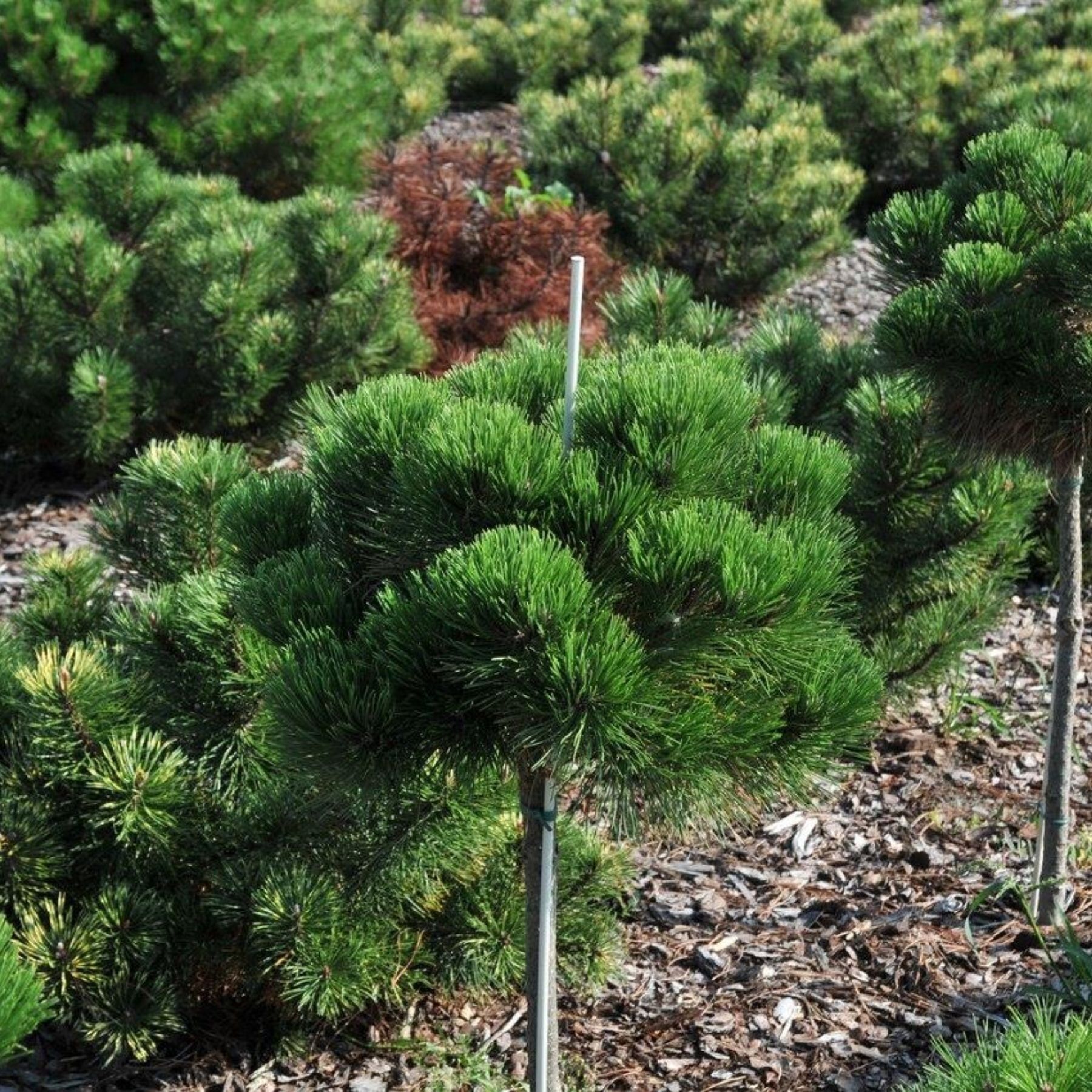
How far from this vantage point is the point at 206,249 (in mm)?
4719

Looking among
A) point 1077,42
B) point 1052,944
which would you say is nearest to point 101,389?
point 1052,944

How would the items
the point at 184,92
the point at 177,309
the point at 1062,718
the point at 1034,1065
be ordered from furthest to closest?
the point at 184,92
the point at 177,309
the point at 1062,718
the point at 1034,1065

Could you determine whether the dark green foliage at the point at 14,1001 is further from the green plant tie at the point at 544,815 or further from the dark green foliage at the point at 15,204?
the dark green foliage at the point at 15,204

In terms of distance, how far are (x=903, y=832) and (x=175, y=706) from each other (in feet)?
5.81

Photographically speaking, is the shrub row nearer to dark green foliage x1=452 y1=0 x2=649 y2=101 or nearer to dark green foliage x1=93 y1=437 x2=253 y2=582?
dark green foliage x1=93 y1=437 x2=253 y2=582

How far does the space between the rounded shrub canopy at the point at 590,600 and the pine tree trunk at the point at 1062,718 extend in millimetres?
887

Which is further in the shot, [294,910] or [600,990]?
[600,990]

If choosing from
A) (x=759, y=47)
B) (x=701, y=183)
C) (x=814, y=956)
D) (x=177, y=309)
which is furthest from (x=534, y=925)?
(x=759, y=47)

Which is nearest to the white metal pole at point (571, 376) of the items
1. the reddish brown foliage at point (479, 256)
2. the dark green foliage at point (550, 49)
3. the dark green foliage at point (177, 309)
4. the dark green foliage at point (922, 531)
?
the dark green foliage at point (922, 531)

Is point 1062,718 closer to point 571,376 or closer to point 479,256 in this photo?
point 571,376

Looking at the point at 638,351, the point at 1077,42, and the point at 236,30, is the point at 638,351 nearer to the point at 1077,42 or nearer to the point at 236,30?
the point at 236,30

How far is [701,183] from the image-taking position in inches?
242

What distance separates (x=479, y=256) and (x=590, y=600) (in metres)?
4.08

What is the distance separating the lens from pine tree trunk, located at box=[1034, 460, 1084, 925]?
280 centimetres
